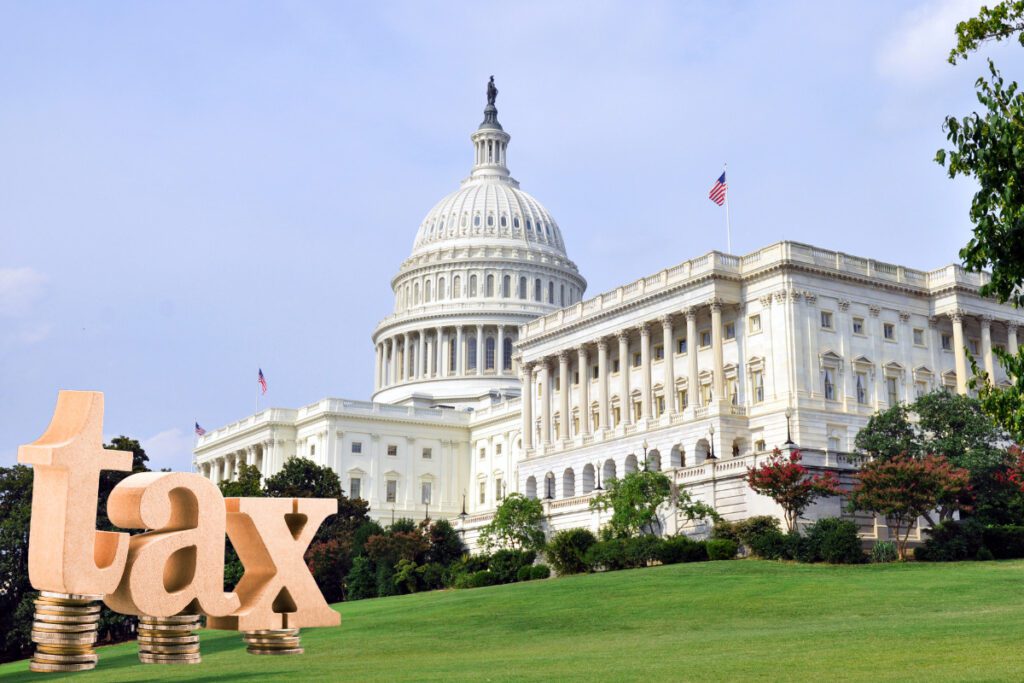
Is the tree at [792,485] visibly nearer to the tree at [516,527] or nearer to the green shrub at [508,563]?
the green shrub at [508,563]

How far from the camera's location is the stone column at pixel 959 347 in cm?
9494

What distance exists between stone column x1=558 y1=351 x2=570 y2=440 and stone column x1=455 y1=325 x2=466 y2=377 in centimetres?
4906

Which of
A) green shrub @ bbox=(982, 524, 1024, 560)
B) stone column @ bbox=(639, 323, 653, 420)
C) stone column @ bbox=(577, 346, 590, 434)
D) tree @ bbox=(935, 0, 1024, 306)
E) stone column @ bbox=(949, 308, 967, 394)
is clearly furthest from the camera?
stone column @ bbox=(577, 346, 590, 434)

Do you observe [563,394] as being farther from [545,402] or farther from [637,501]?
[637,501]

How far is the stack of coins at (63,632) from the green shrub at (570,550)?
47870 mm

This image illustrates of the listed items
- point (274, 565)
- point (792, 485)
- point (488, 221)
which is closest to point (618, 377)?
point (792, 485)

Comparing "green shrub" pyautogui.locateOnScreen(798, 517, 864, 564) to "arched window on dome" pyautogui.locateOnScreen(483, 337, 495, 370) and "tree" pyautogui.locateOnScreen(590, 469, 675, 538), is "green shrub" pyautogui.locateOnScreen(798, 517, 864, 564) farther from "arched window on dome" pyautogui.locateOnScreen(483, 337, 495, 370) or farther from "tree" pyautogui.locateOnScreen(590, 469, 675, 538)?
"arched window on dome" pyautogui.locateOnScreen(483, 337, 495, 370)

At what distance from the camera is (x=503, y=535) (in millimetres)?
83750

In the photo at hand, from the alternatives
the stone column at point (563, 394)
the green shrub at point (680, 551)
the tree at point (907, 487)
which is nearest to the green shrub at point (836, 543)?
the tree at point (907, 487)

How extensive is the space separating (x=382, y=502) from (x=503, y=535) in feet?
173

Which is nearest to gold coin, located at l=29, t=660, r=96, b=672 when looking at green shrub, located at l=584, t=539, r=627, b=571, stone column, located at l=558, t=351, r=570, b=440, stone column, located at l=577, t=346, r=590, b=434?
green shrub, located at l=584, t=539, r=627, b=571

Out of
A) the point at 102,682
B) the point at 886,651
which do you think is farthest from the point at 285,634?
the point at 886,651

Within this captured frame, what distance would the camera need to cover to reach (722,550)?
6838 centimetres

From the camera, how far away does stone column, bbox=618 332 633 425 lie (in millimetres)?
101125
